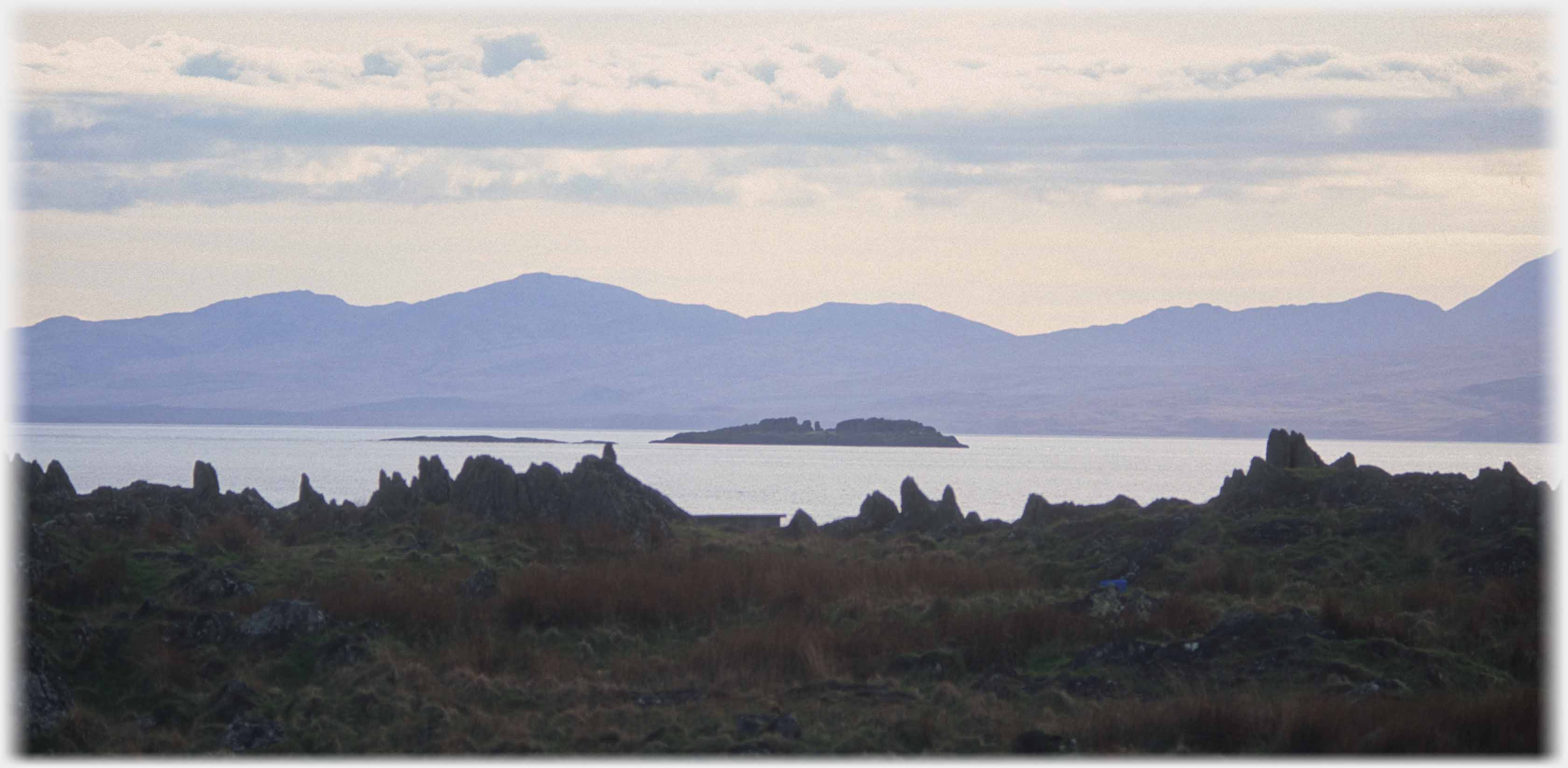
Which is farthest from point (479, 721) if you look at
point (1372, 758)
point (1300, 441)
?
point (1300, 441)

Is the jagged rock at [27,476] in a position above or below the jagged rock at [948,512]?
above

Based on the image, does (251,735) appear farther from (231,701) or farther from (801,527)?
(801,527)

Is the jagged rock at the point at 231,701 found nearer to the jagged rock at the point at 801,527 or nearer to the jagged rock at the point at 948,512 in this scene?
the jagged rock at the point at 801,527

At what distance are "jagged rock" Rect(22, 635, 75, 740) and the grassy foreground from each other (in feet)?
0.35

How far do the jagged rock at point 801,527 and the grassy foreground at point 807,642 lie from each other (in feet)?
14.4

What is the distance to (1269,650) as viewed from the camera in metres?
18.5

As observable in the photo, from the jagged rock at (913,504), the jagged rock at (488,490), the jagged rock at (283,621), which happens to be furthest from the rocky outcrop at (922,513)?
the jagged rock at (283,621)

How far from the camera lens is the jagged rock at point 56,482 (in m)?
29.9

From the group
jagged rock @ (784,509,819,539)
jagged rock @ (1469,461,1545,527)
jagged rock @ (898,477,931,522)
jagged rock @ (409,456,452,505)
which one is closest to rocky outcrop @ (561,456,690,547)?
jagged rock @ (784,509,819,539)

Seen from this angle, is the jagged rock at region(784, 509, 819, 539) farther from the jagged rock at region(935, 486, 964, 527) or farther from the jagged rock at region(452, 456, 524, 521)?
the jagged rock at region(452, 456, 524, 521)

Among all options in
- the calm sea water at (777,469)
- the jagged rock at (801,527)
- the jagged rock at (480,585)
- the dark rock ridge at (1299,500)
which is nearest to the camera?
the jagged rock at (480,585)

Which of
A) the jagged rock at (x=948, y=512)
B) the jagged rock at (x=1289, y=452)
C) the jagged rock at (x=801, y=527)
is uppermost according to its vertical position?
the jagged rock at (x=1289, y=452)

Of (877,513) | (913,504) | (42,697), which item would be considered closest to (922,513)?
(913,504)

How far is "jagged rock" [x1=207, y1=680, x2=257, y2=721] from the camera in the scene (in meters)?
17.0
